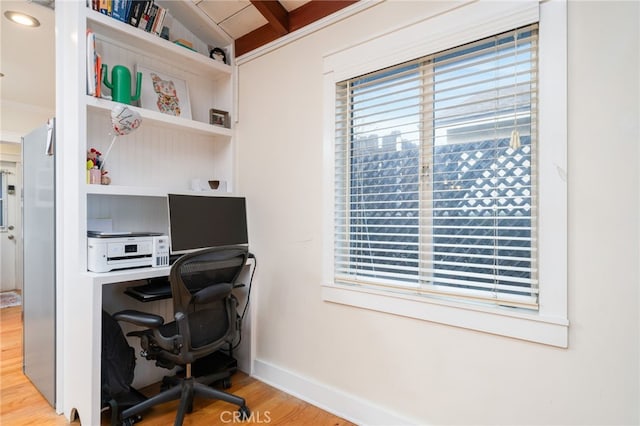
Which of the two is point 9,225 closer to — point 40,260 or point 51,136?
point 40,260

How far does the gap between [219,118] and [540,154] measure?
2.19 metres

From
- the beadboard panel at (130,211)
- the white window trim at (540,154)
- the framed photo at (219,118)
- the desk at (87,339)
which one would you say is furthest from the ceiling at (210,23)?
the desk at (87,339)

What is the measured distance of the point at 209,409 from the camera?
207 cm

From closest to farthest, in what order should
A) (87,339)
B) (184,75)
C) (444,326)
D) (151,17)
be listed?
(444,326)
(87,339)
(151,17)
(184,75)

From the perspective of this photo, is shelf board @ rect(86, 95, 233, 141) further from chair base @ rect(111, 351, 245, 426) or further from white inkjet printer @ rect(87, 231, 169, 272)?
chair base @ rect(111, 351, 245, 426)

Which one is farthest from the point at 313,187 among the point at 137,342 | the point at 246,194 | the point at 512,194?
the point at 137,342

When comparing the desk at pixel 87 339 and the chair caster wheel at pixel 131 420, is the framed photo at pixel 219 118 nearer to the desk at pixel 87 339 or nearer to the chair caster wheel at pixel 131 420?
the desk at pixel 87 339

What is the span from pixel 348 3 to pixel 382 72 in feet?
1.64

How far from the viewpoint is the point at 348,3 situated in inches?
79.6

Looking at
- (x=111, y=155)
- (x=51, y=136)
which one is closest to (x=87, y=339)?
(x=111, y=155)

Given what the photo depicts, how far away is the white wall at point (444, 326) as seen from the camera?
1256mm

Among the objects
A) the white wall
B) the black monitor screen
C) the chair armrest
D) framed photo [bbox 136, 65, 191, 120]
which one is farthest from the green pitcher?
the chair armrest

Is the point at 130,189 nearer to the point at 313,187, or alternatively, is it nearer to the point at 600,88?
the point at 313,187

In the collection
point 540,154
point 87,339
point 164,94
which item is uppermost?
point 164,94
